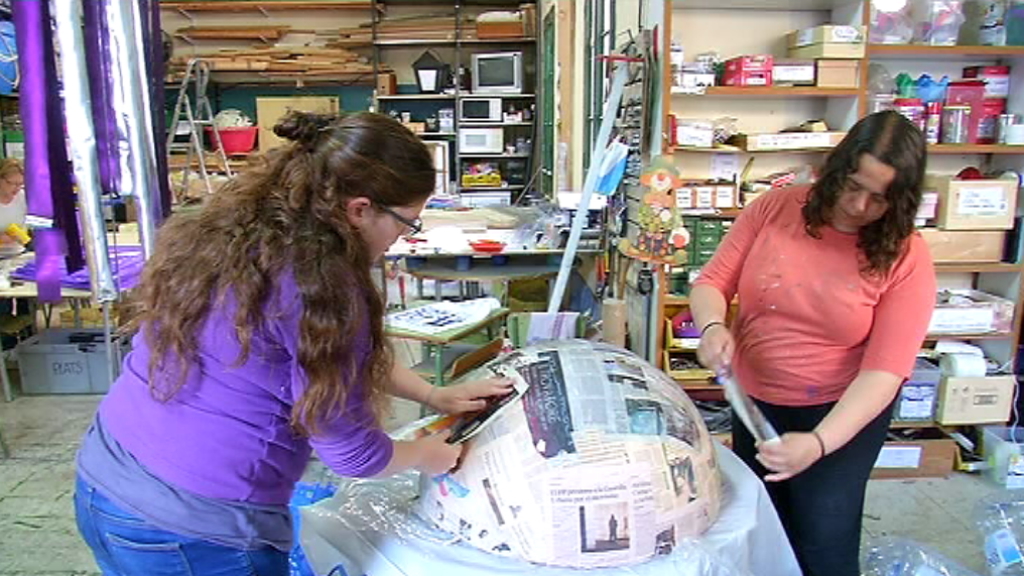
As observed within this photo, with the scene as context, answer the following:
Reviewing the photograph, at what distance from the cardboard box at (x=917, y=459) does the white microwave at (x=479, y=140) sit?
4580 mm

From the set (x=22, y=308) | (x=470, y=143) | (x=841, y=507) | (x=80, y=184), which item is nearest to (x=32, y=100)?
(x=80, y=184)

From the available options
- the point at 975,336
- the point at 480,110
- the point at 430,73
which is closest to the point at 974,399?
the point at 975,336

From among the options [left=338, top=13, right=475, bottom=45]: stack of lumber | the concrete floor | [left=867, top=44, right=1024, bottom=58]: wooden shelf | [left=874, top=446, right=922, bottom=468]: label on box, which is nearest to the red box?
[left=867, top=44, right=1024, bottom=58]: wooden shelf

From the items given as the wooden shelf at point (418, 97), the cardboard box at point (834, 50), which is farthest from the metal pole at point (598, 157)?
the wooden shelf at point (418, 97)

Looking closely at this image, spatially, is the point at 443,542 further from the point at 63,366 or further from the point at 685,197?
the point at 63,366

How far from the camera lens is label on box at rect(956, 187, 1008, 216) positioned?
2.78 metres

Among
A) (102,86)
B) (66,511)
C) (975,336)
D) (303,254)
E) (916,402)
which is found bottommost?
(66,511)

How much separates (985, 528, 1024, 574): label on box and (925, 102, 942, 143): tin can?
4.46 feet

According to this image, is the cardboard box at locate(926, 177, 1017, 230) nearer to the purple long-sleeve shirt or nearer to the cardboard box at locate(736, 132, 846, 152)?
the cardboard box at locate(736, 132, 846, 152)

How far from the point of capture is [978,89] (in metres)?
2.83

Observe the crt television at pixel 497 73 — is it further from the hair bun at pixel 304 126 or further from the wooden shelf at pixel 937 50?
the hair bun at pixel 304 126

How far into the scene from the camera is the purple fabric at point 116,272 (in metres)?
1.24

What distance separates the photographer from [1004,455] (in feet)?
9.40

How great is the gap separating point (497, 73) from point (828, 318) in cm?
569
